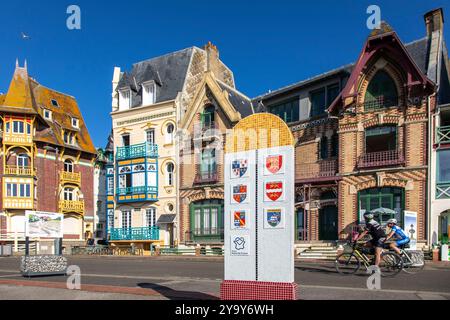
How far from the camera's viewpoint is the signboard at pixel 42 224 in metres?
16.6

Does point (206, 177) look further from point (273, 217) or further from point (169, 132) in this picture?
point (273, 217)

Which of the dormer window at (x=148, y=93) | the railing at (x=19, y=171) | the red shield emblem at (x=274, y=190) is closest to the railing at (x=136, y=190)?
the dormer window at (x=148, y=93)

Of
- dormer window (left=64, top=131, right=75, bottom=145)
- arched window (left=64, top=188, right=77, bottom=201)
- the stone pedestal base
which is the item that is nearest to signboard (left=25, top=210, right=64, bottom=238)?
the stone pedestal base

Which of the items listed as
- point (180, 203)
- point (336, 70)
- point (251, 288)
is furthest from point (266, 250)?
point (180, 203)

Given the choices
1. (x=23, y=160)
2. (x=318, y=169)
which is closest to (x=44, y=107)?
(x=23, y=160)

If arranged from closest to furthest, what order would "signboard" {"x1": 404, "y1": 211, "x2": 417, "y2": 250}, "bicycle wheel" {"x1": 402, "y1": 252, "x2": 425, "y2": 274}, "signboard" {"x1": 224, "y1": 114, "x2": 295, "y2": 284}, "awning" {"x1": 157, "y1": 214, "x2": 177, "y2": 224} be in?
"signboard" {"x1": 224, "y1": 114, "x2": 295, "y2": 284}
"bicycle wheel" {"x1": 402, "y1": 252, "x2": 425, "y2": 274}
"signboard" {"x1": 404, "y1": 211, "x2": 417, "y2": 250}
"awning" {"x1": 157, "y1": 214, "x2": 177, "y2": 224}

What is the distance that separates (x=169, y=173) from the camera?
3353 centimetres

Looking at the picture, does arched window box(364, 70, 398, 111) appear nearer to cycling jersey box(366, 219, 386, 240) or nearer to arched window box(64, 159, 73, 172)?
cycling jersey box(366, 219, 386, 240)

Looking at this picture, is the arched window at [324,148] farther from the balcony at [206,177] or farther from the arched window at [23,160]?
the arched window at [23,160]

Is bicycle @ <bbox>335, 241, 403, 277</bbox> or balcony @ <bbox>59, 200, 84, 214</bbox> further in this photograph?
balcony @ <bbox>59, 200, 84, 214</bbox>

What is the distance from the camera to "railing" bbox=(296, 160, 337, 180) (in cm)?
2559

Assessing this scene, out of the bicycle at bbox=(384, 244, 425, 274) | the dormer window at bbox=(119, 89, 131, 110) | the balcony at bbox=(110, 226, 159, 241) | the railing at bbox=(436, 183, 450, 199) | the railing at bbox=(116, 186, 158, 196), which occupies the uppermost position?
the dormer window at bbox=(119, 89, 131, 110)

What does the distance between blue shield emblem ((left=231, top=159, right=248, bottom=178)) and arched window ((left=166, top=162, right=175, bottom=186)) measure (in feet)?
83.5

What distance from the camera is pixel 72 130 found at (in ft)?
145
